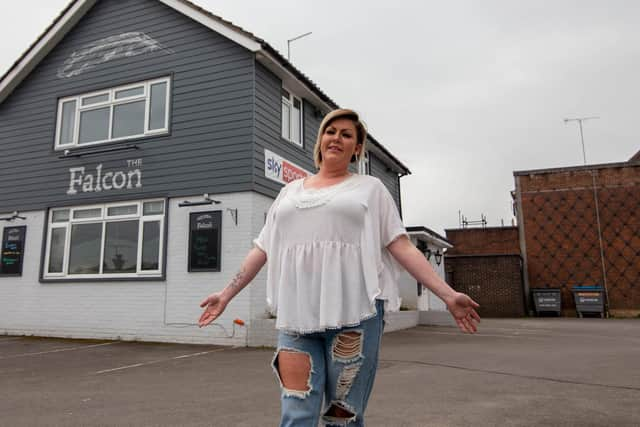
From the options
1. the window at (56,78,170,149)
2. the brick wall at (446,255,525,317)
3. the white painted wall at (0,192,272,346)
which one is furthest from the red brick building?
the window at (56,78,170,149)

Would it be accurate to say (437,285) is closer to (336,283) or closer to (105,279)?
(336,283)

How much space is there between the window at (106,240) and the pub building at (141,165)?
31mm

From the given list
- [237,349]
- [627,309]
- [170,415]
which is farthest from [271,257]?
[627,309]

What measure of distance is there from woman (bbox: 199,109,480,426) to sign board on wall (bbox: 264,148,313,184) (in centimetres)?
866

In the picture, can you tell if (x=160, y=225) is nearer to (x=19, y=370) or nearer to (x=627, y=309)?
(x=19, y=370)

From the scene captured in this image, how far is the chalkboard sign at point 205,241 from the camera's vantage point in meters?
10.1

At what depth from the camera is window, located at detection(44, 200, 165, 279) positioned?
10812mm

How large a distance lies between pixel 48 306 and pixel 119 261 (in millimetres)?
2196

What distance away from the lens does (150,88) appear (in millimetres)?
11617

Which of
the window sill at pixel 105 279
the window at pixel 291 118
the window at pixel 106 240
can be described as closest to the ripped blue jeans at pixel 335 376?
the window sill at pixel 105 279

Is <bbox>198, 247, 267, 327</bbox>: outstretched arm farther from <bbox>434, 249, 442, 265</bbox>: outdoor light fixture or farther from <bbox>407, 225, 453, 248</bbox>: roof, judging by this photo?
<bbox>434, 249, 442, 265</bbox>: outdoor light fixture

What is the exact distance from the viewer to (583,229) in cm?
2353

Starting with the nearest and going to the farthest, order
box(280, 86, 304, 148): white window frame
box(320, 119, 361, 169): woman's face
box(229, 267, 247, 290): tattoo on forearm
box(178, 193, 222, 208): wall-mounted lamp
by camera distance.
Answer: box(320, 119, 361, 169): woman's face → box(229, 267, 247, 290): tattoo on forearm → box(178, 193, 222, 208): wall-mounted lamp → box(280, 86, 304, 148): white window frame

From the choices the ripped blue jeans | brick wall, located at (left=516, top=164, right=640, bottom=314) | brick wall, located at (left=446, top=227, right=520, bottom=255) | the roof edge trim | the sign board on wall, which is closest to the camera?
the ripped blue jeans
